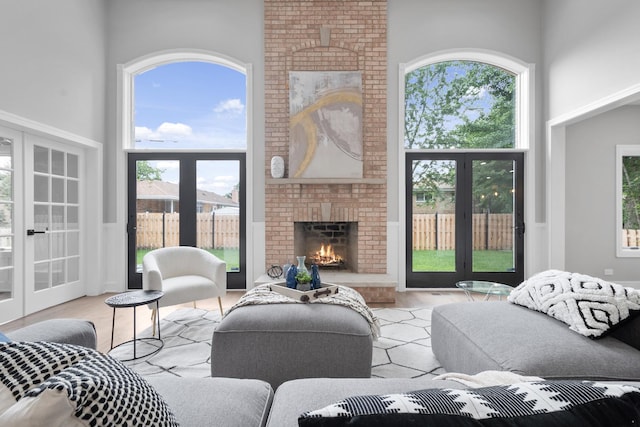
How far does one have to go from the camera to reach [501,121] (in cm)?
493

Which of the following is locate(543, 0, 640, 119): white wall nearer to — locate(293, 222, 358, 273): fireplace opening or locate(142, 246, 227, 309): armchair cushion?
locate(293, 222, 358, 273): fireplace opening

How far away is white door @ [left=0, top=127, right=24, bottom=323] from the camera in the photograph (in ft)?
11.1

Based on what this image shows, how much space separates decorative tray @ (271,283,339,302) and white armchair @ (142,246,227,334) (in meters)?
0.95

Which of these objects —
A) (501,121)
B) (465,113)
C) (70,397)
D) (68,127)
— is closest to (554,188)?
(501,121)

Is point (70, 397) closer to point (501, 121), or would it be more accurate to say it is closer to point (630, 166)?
point (501, 121)

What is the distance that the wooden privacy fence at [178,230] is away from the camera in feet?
15.7

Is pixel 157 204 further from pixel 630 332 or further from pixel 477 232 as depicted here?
pixel 630 332

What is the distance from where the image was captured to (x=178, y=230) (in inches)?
189

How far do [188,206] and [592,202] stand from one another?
5608mm

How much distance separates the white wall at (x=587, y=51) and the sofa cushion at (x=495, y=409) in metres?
3.90

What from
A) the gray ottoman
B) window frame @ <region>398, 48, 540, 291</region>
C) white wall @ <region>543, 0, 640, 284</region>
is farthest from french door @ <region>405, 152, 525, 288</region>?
the gray ottoman

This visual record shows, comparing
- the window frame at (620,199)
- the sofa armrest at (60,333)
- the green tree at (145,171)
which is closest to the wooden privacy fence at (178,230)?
the green tree at (145,171)

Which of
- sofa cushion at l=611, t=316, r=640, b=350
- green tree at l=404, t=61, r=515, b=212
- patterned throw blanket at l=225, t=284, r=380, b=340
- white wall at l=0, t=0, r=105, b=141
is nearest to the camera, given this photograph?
sofa cushion at l=611, t=316, r=640, b=350

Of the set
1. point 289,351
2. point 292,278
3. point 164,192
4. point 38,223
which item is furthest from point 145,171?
point 289,351
